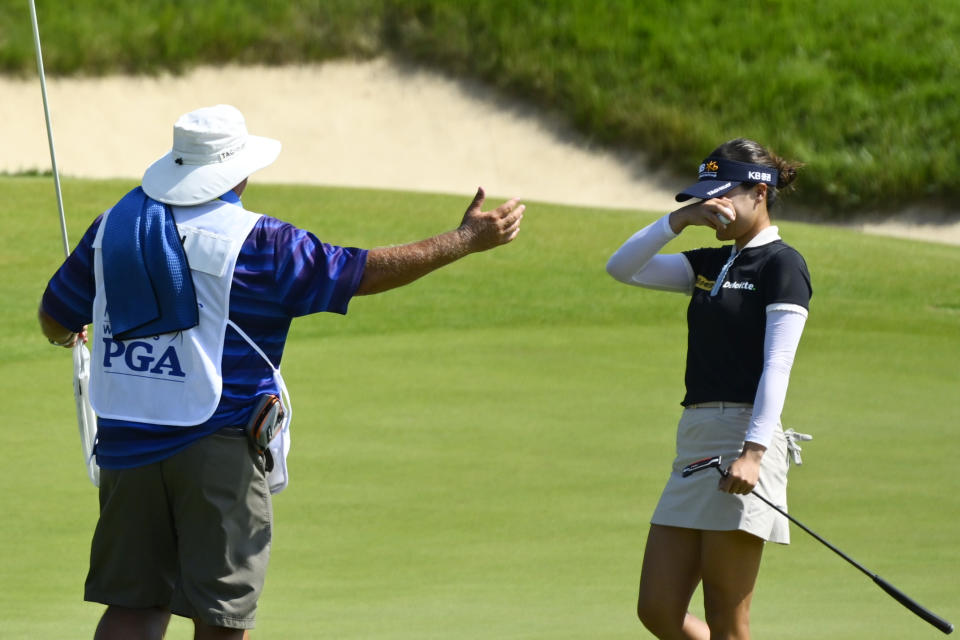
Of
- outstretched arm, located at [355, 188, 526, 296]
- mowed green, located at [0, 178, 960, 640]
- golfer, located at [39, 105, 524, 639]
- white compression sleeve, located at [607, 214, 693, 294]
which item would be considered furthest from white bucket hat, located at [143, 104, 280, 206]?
mowed green, located at [0, 178, 960, 640]

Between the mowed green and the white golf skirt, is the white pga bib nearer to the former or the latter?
the white golf skirt

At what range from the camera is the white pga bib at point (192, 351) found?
338 cm

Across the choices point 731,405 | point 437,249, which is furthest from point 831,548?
point 437,249

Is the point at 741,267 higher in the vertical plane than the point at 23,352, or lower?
higher

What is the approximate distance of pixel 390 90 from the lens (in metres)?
23.5

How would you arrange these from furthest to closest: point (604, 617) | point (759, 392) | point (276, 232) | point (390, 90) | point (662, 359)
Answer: point (390, 90), point (662, 359), point (604, 617), point (759, 392), point (276, 232)

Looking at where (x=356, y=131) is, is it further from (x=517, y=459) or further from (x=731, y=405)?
(x=731, y=405)

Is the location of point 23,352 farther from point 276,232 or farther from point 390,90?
point 390,90

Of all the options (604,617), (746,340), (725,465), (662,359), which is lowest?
(662,359)

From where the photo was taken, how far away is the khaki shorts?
342 centimetres

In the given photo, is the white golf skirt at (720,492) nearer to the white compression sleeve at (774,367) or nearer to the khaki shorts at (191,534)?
the white compression sleeve at (774,367)

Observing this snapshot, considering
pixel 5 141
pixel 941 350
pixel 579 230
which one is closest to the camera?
pixel 941 350

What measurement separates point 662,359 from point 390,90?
582 inches

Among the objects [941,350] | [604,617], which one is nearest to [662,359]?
[941,350]
